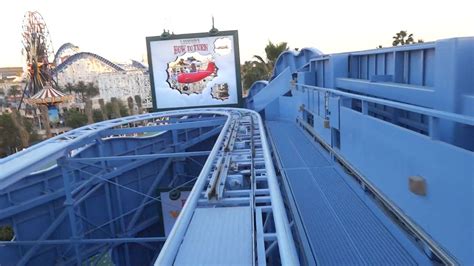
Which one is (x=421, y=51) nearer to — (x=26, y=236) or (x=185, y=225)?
(x=185, y=225)

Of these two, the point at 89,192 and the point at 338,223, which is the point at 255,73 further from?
the point at 338,223

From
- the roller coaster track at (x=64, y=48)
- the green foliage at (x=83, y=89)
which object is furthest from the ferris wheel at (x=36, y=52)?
the roller coaster track at (x=64, y=48)

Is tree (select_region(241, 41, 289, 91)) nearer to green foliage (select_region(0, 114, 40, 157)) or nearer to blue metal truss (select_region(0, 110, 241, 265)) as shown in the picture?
blue metal truss (select_region(0, 110, 241, 265))

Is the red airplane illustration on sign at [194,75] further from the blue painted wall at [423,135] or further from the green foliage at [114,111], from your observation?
the green foliage at [114,111]

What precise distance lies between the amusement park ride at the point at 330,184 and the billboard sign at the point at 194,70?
8.32 metres

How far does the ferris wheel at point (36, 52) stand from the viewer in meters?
45.1

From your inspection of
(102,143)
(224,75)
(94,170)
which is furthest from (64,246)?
(224,75)

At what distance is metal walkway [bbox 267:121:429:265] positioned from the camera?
398cm

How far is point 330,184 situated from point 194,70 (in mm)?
14321

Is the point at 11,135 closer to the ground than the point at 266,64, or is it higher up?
closer to the ground

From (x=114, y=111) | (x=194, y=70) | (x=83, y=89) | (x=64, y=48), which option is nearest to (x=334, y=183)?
(x=194, y=70)

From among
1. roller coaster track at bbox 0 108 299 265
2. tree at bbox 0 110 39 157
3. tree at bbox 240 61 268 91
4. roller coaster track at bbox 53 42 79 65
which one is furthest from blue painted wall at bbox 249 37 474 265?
roller coaster track at bbox 53 42 79 65

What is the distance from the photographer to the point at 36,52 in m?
45.6

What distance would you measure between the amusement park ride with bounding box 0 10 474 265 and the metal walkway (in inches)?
0.7
